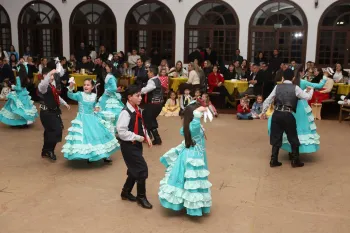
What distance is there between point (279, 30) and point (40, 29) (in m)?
8.90

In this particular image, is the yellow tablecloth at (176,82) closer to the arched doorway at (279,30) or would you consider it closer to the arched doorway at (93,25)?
the arched doorway at (279,30)

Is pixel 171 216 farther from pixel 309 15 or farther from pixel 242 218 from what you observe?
pixel 309 15

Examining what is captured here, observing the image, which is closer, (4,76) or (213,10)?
(4,76)

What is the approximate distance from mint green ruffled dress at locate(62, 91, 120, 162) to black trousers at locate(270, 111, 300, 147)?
2.41 meters

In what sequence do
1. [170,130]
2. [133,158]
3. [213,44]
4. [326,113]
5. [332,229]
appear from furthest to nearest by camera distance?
[213,44], [326,113], [170,130], [133,158], [332,229]

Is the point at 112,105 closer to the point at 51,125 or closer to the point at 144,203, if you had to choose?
the point at 51,125

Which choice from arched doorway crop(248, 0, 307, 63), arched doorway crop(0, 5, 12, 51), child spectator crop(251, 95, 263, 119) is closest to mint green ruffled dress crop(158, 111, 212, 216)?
child spectator crop(251, 95, 263, 119)

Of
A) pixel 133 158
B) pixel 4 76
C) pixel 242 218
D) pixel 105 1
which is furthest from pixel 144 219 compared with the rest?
pixel 105 1

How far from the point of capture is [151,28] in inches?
611

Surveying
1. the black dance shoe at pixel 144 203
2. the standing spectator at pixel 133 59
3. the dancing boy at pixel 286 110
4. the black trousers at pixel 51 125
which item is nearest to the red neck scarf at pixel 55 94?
the black trousers at pixel 51 125

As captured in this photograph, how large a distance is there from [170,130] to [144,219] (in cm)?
457

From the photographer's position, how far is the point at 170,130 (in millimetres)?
9086

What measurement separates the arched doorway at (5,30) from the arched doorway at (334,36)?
1149 centimetres

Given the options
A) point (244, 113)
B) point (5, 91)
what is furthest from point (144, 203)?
point (5, 91)
